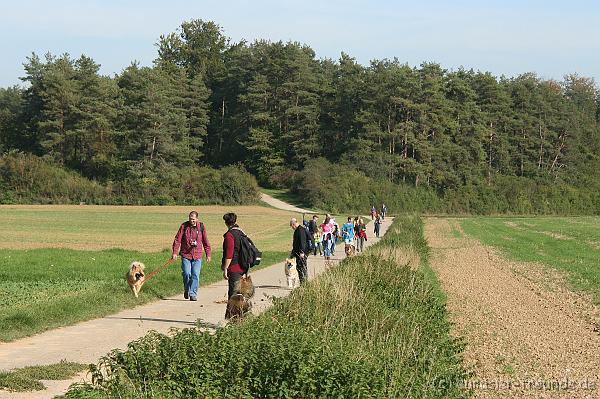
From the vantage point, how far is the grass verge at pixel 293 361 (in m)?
8.10

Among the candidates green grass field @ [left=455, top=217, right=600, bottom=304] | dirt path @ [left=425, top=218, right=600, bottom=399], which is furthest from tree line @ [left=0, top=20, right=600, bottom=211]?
dirt path @ [left=425, top=218, right=600, bottom=399]

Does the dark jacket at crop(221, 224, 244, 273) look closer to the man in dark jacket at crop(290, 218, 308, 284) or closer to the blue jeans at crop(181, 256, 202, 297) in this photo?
the blue jeans at crop(181, 256, 202, 297)

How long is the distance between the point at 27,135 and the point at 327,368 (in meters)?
104

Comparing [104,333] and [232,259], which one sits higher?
[232,259]

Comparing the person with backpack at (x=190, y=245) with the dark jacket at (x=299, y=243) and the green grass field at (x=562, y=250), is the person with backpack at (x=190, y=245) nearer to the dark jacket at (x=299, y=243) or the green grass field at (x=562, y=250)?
the dark jacket at (x=299, y=243)

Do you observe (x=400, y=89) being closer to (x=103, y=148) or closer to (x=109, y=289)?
(x=103, y=148)

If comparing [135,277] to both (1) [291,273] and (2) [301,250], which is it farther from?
(2) [301,250]

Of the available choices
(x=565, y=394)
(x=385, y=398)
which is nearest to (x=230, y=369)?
(x=385, y=398)

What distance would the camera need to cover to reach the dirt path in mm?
10914

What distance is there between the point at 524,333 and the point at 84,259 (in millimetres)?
18504

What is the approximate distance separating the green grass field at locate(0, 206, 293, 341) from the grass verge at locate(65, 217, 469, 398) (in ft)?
15.1

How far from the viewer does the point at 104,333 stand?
13.1 meters

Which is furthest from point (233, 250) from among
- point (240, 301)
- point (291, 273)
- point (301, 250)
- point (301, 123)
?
point (301, 123)

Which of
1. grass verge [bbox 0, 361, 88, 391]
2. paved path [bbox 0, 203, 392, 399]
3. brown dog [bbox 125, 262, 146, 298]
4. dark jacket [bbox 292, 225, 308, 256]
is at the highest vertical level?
dark jacket [bbox 292, 225, 308, 256]
